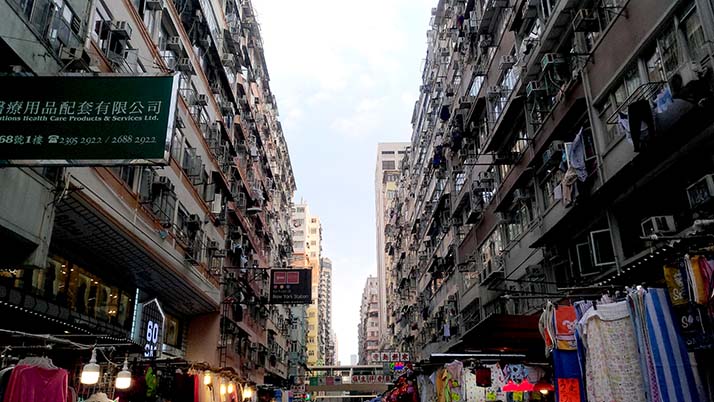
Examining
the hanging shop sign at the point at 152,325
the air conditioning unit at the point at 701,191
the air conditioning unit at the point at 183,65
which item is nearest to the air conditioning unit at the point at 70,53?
the hanging shop sign at the point at 152,325

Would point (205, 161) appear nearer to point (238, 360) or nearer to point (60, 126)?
point (238, 360)

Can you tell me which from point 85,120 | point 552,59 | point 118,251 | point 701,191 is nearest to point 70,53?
point 85,120

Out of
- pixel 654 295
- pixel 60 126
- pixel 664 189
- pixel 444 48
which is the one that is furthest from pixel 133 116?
pixel 444 48

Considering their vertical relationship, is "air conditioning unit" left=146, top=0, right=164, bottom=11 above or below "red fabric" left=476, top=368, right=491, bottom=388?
above

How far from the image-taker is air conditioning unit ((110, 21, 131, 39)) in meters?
12.2

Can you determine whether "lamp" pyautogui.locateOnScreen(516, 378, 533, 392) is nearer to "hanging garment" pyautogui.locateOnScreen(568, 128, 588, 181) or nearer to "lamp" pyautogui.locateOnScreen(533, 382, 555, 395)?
"lamp" pyautogui.locateOnScreen(533, 382, 555, 395)

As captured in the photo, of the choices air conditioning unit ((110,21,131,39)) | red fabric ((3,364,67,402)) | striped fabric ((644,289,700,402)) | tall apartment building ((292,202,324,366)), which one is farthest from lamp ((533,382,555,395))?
tall apartment building ((292,202,324,366))

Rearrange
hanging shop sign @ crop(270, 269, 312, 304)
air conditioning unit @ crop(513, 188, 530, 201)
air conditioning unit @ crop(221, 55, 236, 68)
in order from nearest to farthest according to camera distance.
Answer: air conditioning unit @ crop(513, 188, 530, 201) < air conditioning unit @ crop(221, 55, 236, 68) < hanging shop sign @ crop(270, 269, 312, 304)

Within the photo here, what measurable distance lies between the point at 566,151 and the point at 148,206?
33.2ft

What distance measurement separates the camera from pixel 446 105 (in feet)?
92.8

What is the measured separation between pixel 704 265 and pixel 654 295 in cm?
55

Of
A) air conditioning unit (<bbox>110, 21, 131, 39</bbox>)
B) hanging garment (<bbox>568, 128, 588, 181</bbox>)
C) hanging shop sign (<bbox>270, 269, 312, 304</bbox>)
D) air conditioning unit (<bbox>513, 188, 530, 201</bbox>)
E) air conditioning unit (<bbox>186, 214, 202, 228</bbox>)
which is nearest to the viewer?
hanging garment (<bbox>568, 128, 588, 181</bbox>)

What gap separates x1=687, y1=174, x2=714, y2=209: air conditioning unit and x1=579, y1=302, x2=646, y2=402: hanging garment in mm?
4031

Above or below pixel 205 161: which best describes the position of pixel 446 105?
above
